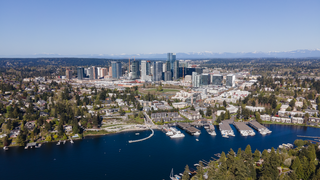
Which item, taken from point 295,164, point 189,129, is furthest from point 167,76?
point 295,164

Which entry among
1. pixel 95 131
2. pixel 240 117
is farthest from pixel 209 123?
pixel 95 131

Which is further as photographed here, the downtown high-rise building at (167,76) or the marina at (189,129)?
the downtown high-rise building at (167,76)

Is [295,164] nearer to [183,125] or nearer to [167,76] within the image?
[183,125]

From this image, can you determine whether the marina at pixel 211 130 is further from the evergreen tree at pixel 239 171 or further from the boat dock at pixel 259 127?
the evergreen tree at pixel 239 171

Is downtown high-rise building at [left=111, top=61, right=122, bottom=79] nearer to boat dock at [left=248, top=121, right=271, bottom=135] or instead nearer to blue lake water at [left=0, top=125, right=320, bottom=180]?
blue lake water at [left=0, top=125, right=320, bottom=180]

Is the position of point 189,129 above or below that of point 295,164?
below

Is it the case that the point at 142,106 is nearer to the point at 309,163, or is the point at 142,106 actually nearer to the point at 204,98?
the point at 204,98

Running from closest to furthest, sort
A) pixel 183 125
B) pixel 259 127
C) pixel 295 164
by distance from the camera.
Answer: pixel 295 164 < pixel 259 127 < pixel 183 125

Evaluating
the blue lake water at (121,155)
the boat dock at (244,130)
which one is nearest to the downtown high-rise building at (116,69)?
the blue lake water at (121,155)

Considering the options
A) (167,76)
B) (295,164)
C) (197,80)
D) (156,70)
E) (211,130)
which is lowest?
(211,130)
